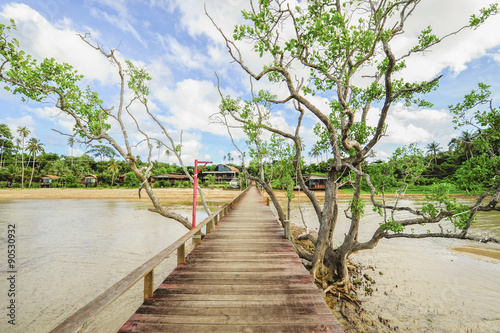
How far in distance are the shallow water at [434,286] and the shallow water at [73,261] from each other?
8061 mm

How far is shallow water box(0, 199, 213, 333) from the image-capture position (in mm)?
6254

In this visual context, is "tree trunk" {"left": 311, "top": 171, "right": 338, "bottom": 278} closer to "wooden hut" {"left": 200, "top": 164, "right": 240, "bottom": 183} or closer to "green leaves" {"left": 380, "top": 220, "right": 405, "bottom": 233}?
"green leaves" {"left": 380, "top": 220, "right": 405, "bottom": 233}

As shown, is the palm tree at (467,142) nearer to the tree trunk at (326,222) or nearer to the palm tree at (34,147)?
the tree trunk at (326,222)

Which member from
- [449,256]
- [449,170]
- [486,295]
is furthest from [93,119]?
[449,170]

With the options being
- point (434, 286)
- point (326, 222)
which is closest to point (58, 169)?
point (326, 222)

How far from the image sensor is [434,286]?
7434 mm

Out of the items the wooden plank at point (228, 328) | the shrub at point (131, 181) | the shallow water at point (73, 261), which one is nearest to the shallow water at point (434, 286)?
the wooden plank at point (228, 328)

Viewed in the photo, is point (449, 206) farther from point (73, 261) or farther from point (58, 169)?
point (58, 169)

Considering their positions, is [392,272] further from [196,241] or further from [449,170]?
[449,170]

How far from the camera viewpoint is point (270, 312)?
10.5 ft

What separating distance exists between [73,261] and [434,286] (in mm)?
15088

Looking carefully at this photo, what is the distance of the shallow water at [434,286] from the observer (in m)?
5.67

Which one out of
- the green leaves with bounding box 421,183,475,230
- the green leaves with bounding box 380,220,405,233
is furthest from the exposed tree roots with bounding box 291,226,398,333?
the green leaves with bounding box 421,183,475,230

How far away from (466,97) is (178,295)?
829cm
